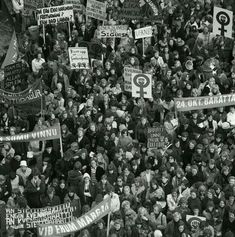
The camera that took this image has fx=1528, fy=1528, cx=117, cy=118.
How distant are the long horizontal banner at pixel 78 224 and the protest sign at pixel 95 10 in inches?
408

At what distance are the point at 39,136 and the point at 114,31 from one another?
19.6 feet

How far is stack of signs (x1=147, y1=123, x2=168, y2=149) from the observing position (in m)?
35.1

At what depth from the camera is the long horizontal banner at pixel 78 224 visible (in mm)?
31438

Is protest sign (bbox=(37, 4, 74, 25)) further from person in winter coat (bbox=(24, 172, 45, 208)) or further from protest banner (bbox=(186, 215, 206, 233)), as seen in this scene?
protest banner (bbox=(186, 215, 206, 233))

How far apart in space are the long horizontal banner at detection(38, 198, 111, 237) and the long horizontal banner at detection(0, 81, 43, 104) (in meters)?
5.60

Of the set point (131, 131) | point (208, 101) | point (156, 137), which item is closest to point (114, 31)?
point (208, 101)

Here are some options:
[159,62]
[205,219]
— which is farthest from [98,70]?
[205,219]

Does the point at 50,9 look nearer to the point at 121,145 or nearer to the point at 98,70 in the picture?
the point at 98,70

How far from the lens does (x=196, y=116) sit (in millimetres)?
36000

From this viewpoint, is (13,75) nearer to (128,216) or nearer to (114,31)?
(114,31)

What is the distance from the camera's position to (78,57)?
38375 millimetres

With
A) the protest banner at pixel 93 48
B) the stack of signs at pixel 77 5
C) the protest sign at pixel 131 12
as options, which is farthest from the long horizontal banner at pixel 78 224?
the stack of signs at pixel 77 5

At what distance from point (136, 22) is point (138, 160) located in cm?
807

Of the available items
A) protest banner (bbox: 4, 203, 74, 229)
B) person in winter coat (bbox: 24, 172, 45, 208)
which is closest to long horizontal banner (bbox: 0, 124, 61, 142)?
person in winter coat (bbox: 24, 172, 45, 208)
